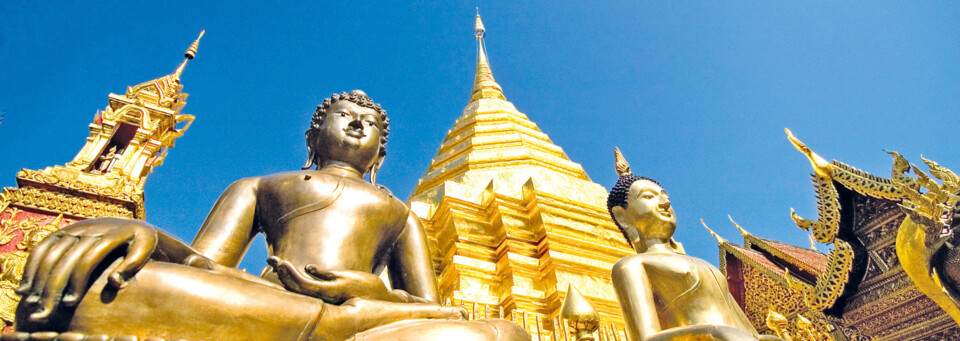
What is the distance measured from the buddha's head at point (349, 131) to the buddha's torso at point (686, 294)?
1255mm

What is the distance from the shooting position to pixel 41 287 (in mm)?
1352

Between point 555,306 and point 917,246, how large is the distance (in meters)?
2.76

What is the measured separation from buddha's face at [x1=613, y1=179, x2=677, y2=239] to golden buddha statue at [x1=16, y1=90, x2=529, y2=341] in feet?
3.91

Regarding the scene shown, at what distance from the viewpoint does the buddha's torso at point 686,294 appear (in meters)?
2.61

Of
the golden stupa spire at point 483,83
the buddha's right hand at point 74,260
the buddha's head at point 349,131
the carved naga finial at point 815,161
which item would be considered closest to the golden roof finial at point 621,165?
the carved naga finial at point 815,161

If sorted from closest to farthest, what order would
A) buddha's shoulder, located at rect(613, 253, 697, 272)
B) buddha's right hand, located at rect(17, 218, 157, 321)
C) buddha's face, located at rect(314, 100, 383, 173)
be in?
1. buddha's right hand, located at rect(17, 218, 157, 321)
2. buddha's face, located at rect(314, 100, 383, 173)
3. buddha's shoulder, located at rect(613, 253, 697, 272)

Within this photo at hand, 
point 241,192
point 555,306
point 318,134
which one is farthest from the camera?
point 555,306

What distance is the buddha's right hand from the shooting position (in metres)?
1.35

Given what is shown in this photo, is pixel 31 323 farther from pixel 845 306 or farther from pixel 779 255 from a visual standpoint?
pixel 779 255

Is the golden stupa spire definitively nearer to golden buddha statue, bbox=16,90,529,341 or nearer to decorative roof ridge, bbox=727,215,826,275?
decorative roof ridge, bbox=727,215,826,275

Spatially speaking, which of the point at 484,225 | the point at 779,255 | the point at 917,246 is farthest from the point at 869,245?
the point at 484,225

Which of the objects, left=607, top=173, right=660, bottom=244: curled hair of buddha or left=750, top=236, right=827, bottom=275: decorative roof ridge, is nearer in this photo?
left=607, top=173, right=660, bottom=244: curled hair of buddha

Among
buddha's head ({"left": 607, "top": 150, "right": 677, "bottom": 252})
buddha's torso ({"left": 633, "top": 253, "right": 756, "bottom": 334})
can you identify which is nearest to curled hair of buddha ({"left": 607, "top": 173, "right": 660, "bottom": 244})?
buddha's head ({"left": 607, "top": 150, "right": 677, "bottom": 252})

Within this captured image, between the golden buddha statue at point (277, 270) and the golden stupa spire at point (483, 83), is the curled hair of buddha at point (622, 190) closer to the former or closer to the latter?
the golden buddha statue at point (277, 270)
